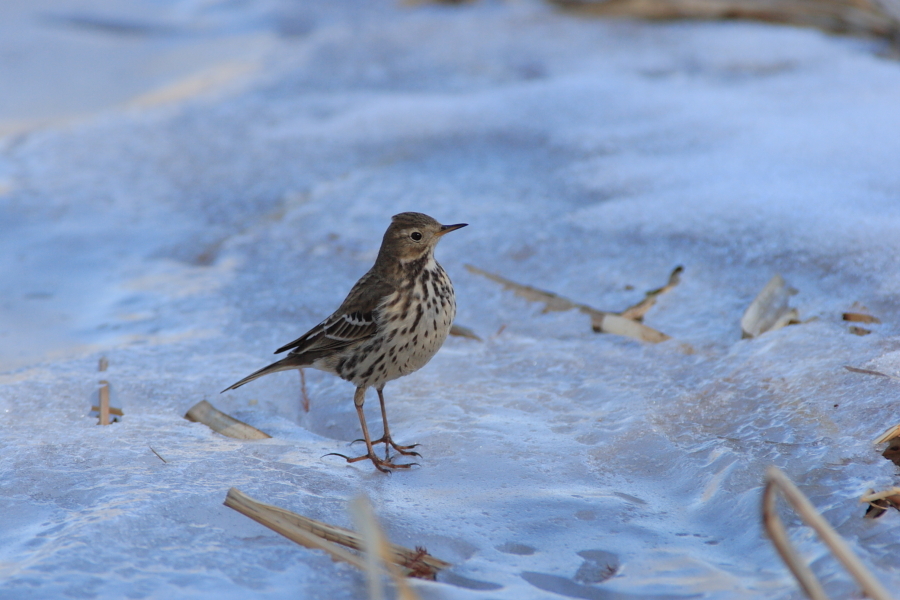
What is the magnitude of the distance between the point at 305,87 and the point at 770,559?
710 cm

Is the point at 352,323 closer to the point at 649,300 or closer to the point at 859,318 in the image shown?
the point at 649,300

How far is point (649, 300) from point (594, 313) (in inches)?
13.6

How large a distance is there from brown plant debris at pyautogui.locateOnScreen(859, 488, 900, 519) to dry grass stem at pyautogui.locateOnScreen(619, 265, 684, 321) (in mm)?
1975

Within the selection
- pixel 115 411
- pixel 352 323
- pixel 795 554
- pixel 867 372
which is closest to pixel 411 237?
pixel 352 323

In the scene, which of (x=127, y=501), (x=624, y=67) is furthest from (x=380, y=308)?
(x=624, y=67)

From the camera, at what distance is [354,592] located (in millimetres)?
2758

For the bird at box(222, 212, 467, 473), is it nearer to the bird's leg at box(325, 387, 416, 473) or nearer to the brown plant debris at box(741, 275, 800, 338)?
the bird's leg at box(325, 387, 416, 473)

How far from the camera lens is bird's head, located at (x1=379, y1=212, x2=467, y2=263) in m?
4.27

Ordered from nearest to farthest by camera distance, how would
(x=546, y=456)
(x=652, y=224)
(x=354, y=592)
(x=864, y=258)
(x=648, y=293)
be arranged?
(x=354, y=592) < (x=546, y=456) < (x=864, y=258) < (x=648, y=293) < (x=652, y=224)

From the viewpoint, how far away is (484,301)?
207 inches

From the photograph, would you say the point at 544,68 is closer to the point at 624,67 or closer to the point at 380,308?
Result: the point at 624,67

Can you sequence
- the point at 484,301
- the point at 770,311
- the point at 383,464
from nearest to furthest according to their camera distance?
the point at 383,464 < the point at 770,311 < the point at 484,301

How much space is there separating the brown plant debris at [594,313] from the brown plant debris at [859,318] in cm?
86

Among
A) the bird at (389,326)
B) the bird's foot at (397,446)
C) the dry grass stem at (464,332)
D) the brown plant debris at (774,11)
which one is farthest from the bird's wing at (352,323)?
the brown plant debris at (774,11)
